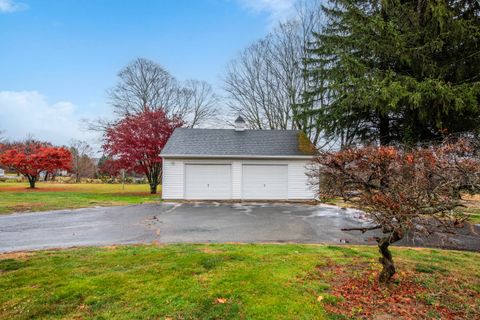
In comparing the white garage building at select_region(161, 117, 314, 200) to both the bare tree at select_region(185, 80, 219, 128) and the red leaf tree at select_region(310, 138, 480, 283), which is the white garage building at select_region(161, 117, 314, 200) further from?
the bare tree at select_region(185, 80, 219, 128)

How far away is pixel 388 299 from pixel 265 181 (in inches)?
466

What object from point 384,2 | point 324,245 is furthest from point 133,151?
point 384,2

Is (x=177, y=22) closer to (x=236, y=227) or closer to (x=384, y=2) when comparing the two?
(x=384, y=2)

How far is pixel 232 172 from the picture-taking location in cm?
1496

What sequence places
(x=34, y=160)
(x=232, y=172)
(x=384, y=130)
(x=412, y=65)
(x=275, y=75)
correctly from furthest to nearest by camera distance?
(x=275, y=75) < (x=34, y=160) < (x=384, y=130) < (x=232, y=172) < (x=412, y=65)

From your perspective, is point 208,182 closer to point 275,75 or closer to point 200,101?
point 275,75

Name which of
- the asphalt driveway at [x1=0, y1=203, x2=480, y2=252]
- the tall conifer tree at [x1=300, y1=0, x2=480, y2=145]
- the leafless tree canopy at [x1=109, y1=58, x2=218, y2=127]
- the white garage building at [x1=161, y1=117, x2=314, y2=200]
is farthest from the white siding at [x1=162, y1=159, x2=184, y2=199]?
the leafless tree canopy at [x1=109, y1=58, x2=218, y2=127]

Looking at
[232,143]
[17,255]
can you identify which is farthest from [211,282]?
[232,143]

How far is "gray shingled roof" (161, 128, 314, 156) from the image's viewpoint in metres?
15.0

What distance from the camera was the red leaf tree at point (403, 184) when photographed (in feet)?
10.2

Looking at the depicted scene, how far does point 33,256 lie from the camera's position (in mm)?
4781

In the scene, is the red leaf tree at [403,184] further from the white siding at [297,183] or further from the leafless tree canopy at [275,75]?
the leafless tree canopy at [275,75]

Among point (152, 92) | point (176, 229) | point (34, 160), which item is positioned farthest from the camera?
point (152, 92)

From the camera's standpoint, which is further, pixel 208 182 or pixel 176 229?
pixel 208 182
